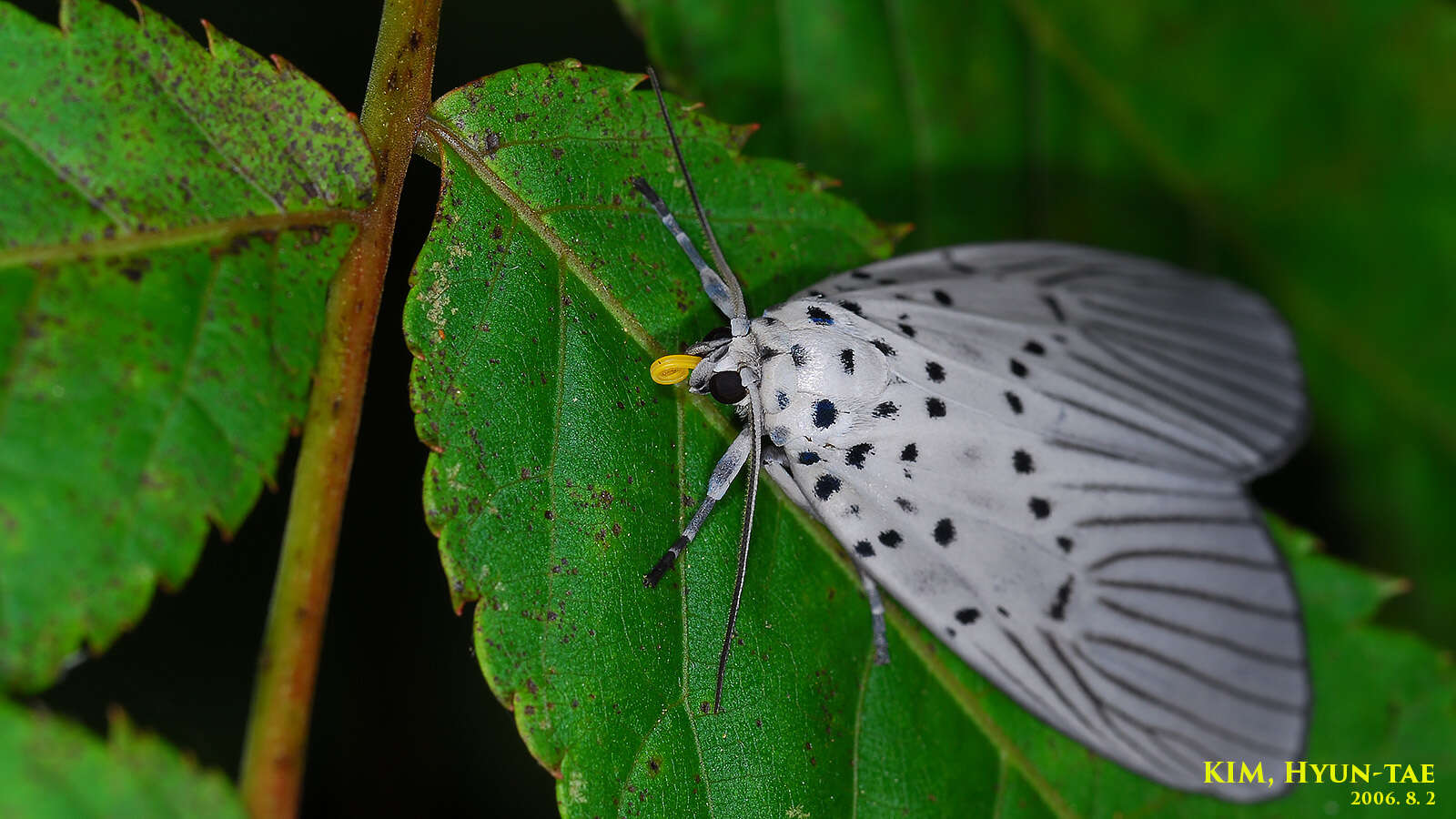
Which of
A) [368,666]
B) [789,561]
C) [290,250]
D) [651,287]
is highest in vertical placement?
[290,250]

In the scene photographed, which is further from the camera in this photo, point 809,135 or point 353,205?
point 809,135

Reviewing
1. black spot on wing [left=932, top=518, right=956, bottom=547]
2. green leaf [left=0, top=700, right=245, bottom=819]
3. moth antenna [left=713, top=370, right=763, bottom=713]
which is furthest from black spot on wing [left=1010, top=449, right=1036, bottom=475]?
green leaf [left=0, top=700, right=245, bottom=819]

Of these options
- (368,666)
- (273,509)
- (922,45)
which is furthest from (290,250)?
(922,45)

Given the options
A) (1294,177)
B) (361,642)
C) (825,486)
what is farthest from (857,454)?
(1294,177)

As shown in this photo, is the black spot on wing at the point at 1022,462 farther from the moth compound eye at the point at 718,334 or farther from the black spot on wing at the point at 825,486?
the moth compound eye at the point at 718,334

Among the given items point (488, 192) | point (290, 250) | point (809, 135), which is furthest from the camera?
point (809, 135)

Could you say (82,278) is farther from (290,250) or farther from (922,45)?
(922,45)

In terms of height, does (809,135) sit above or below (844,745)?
above

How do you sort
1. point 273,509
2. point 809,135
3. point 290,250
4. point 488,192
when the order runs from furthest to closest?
point 809,135, point 273,509, point 488,192, point 290,250
